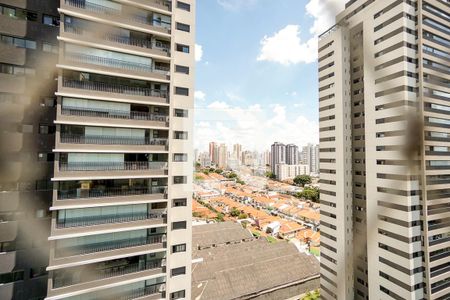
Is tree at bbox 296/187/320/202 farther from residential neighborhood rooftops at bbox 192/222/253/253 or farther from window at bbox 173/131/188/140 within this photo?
window at bbox 173/131/188/140

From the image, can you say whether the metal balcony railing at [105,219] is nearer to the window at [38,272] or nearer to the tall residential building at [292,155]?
the window at [38,272]

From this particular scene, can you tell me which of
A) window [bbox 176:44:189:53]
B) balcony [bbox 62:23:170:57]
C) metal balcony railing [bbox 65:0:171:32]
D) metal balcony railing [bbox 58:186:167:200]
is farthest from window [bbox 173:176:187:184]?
metal balcony railing [bbox 65:0:171:32]

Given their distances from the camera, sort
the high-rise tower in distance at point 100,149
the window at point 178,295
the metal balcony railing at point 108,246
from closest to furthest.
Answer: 1. the high-rise tower in distance at point 100,149
2. the metal balcony railing at point 108,246
3. the window at point 178,295

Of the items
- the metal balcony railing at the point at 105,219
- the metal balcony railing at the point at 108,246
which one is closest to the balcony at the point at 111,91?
the metal balcony railing at the point at 105,219

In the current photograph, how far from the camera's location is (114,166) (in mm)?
3977

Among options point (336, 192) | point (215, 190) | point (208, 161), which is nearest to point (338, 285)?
point (336, 192)

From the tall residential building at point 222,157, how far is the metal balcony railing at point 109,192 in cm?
2747

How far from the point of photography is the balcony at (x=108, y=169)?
3613 mm

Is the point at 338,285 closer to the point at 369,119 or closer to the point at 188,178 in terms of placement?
the point at 188,178

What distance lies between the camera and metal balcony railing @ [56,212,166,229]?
358 centimetres

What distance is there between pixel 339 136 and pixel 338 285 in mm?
6496

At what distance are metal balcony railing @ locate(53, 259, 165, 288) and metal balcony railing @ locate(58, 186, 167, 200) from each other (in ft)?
3.57

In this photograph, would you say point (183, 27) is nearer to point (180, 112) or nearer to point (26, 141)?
point (180, 112)

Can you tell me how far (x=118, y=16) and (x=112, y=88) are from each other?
3.65 feet
